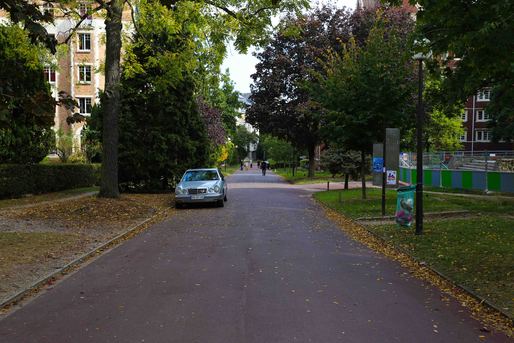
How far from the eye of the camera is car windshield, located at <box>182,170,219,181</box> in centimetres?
2023

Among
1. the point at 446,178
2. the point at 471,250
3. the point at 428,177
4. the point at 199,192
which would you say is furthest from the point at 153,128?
the point at 471,250

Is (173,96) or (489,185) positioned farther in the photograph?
(173,96)

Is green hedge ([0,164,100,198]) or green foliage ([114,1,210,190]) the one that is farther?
green foliage ([114,1,210,190])

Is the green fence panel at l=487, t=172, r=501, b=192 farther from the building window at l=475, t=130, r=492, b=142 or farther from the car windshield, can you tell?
the building window at l=475, t=130, r=492, b=142

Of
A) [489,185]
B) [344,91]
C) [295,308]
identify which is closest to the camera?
[295,308]

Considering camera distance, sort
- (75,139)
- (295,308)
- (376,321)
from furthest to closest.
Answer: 1. (75,139)
2. (295,308)
3. (376,321)

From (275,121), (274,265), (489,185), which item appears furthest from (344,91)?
(275,121)

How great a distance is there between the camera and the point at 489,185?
23.3m

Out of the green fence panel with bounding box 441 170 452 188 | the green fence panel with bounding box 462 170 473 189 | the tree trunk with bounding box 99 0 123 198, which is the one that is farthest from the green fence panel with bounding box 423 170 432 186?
the tree trunk with bounding box 99 0 123 198

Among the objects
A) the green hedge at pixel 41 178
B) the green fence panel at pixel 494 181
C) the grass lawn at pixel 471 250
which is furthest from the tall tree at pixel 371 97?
the green hedge at pixel 41 178

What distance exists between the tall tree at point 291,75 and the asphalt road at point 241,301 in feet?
106

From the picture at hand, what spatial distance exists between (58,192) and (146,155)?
4317mm

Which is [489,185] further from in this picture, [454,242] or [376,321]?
[376,321]

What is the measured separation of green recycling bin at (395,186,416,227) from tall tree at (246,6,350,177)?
28.7 meters
